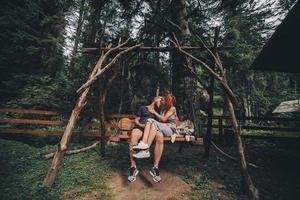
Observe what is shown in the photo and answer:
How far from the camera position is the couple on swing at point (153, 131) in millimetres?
4875

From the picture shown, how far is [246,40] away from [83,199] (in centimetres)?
1232

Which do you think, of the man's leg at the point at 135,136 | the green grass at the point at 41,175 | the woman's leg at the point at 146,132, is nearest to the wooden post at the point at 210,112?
the woman's leg at the point at 146,132

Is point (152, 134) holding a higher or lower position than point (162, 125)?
lower

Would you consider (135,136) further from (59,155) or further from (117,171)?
(59,155)

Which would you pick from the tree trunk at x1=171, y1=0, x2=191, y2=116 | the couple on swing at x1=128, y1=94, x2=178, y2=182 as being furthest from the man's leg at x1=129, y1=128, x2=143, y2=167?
the tree trunk at x1=171, y1=0, x2=191, y2=116

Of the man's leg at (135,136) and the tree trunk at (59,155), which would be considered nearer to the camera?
the tree trunk at (59,155)

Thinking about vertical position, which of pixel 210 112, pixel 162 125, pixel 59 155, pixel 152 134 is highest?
pixel 210 112

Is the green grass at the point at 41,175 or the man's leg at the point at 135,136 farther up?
the man's leg at the point at 135,136

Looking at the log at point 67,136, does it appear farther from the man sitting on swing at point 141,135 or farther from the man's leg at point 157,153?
the man's leg at point 157,153

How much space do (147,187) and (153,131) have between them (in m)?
1.22

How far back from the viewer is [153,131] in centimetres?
518

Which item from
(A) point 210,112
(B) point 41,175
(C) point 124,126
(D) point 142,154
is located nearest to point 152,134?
(D) point 142,154

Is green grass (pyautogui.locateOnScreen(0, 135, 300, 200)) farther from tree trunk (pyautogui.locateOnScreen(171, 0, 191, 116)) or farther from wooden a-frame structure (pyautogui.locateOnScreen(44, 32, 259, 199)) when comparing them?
tree trunk (pyautogui.locateOnScreen(171, 0, 191, 116))

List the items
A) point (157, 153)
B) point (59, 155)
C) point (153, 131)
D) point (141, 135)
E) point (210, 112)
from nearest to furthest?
point (59, 155), point (157, 153), point (153, 131), point (141, 135), point (210, 112)
